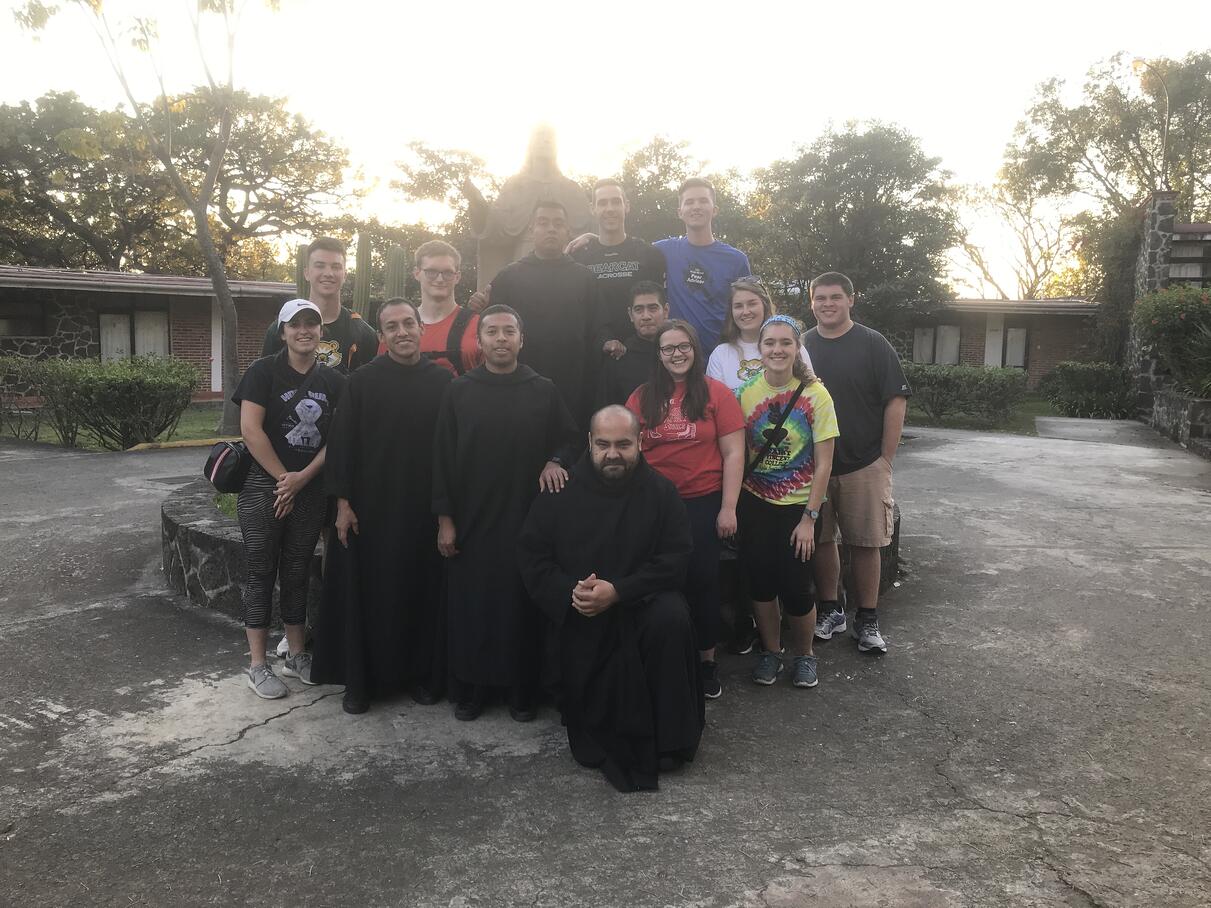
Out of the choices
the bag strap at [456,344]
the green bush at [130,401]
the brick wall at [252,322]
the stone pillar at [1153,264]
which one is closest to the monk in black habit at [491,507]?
the bag strap at [456,344]

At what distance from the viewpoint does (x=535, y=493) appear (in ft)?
12.8

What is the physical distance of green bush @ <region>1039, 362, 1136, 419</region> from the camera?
19766 millimetres

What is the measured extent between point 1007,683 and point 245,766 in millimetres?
3236

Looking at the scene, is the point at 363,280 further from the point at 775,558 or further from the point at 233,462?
the point at 775,558

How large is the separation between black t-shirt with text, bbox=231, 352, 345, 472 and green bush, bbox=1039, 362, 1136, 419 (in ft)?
64.8

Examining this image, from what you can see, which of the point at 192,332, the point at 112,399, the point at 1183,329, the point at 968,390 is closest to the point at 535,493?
the point at 112,399

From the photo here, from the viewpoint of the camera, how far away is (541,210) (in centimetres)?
422

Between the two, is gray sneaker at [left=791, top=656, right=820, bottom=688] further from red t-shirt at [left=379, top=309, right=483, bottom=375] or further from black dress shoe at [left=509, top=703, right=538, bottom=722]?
red t-shirt at [left=379, top=309, right=483, bottom=375]

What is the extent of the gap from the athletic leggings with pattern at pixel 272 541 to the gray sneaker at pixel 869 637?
2656 mm

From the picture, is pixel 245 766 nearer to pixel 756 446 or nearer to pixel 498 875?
pixel 498 875

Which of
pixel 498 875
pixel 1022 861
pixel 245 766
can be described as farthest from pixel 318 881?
pixel 1022 861

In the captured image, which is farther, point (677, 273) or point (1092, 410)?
point (1092, 410)

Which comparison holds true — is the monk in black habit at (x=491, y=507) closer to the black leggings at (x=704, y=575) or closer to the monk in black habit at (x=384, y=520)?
the monk in black habit at (x=384, y=520)

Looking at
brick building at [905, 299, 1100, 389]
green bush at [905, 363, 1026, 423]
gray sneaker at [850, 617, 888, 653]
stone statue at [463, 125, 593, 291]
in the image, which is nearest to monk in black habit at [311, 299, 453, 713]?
gray sneaker at [850, 617, 888, 653]
